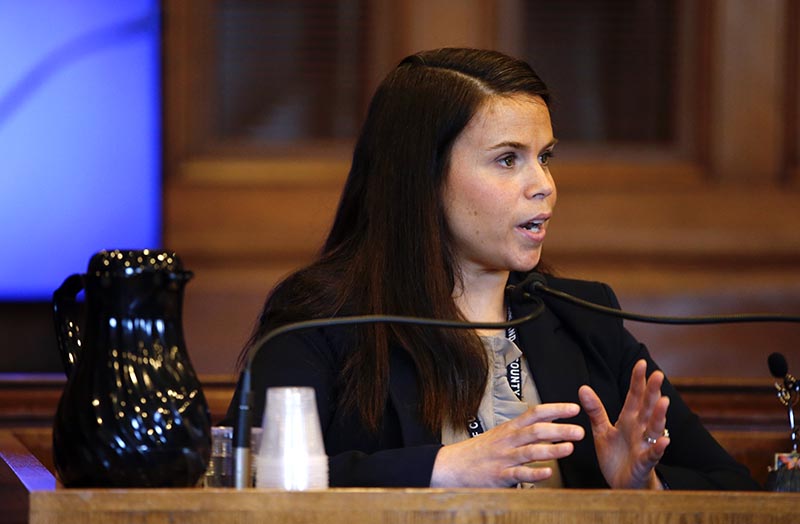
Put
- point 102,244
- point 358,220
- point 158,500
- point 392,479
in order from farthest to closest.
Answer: point 102,244 → point 358,220 → point 392,479 → point 158,500

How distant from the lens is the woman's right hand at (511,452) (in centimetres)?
160

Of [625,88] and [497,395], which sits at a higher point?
[625,88]

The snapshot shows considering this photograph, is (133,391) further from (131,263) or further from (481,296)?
(481,296)

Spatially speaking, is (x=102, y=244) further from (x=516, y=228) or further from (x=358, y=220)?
(x=516, y=228)

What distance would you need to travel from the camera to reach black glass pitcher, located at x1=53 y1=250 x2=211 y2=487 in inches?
54.9

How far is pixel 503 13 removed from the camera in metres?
3.11

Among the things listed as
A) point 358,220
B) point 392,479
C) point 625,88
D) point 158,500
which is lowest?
point 392,479

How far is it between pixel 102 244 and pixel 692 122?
145 centimetres

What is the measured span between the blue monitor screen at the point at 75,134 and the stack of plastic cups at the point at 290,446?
5.58ft

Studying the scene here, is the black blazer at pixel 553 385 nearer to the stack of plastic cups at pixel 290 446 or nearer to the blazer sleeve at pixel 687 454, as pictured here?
the blazer sleeve at pixel 687 454

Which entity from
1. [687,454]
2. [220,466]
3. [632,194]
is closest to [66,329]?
[220,466]

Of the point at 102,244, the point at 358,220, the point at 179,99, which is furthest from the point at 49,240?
the point at 358,220

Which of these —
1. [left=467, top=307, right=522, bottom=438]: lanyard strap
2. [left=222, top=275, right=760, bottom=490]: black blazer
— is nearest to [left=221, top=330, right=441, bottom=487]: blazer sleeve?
[left=222, top=275, right=760, bottom=490]: black blazer

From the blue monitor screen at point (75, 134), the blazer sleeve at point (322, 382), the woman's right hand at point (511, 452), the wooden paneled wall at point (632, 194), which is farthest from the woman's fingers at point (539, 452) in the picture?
the blue monitor screen at point (75, 134)
